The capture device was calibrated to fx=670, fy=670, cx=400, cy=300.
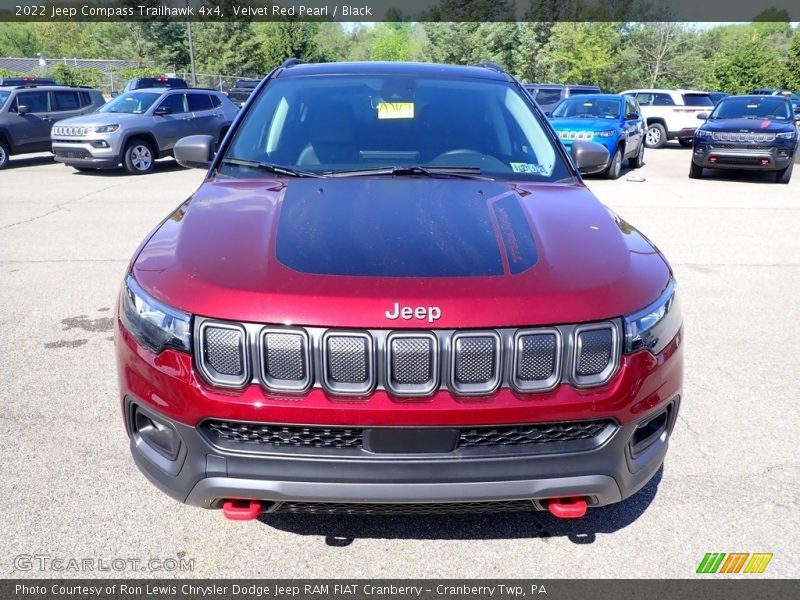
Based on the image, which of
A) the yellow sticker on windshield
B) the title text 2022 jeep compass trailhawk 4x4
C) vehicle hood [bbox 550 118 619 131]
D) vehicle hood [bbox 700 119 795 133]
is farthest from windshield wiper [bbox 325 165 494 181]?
vehicle hood [bbox 700 119 795 133]

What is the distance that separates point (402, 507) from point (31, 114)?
16.4m

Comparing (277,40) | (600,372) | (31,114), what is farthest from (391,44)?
(600,372)

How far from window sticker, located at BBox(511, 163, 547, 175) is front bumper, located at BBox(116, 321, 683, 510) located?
1.41m

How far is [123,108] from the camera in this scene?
1448cm

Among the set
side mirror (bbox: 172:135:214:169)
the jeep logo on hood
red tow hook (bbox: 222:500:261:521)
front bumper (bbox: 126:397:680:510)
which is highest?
side mirror (bbox: 172:135:214:169)

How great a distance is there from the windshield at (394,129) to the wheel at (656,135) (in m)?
20.1

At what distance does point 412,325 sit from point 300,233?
2.21 feet

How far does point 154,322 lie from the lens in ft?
7.16

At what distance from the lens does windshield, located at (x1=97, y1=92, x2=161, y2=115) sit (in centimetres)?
1443

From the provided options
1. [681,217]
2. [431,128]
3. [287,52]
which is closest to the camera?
[431,128]

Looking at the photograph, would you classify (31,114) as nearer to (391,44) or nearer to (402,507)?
(402,507)

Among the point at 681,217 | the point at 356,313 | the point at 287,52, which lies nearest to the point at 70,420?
the point at 356,313

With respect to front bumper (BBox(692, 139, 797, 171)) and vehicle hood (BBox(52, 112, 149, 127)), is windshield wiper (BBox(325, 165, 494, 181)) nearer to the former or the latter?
front bumper (BBox(692, 139, 797, 171))

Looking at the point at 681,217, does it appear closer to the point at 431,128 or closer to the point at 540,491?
the point at 431,128
